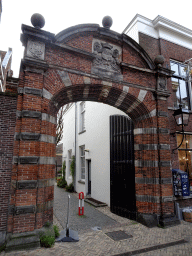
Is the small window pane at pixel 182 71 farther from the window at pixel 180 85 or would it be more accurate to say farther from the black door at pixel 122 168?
the black door at pixel 122 168

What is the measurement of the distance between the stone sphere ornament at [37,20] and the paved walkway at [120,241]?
5.86 meters

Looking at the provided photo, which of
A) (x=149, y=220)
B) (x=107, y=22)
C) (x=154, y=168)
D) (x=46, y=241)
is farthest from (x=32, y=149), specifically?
(x=107, y=22)

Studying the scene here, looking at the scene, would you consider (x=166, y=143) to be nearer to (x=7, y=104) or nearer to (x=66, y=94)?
(x=66, y=94)

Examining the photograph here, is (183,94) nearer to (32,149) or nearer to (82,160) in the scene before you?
(32,149)

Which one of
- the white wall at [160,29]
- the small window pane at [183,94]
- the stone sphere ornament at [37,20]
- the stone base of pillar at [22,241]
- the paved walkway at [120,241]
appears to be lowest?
the paved walkway at [120,241]

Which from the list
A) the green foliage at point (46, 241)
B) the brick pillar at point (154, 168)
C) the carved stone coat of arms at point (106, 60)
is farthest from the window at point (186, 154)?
the green foliage at point (46, 241)

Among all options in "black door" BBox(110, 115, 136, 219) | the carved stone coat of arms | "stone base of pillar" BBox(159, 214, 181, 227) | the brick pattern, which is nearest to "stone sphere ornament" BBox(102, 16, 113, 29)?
the brick pattern

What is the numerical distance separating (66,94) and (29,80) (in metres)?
1.28

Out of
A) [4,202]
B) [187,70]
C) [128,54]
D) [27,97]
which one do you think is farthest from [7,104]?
[187,70]

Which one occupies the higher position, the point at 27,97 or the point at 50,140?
the point at 27,97

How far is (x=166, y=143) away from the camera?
655 centimetres

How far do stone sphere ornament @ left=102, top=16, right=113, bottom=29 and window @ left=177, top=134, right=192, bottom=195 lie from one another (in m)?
5.24

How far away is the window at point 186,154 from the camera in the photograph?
7.62 meters

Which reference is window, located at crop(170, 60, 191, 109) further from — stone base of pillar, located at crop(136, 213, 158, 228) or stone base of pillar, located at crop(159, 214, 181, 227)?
stone base of pillar, located at crop(136, 213, 158, 228)
